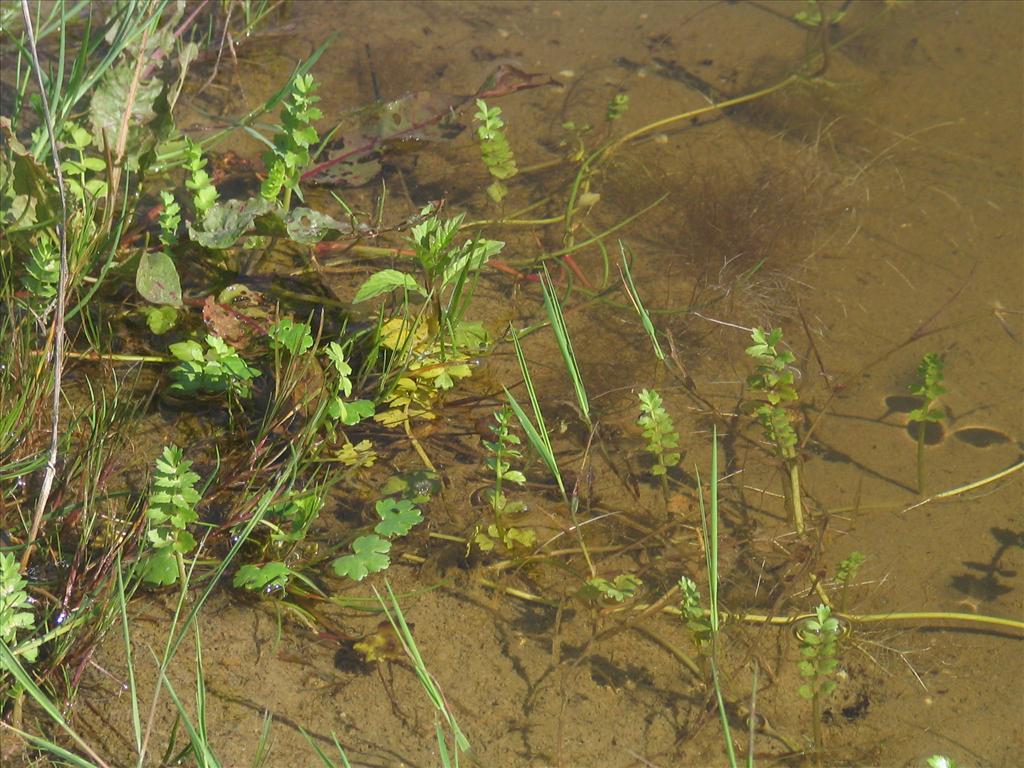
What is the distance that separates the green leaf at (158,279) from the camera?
2697 millimetres

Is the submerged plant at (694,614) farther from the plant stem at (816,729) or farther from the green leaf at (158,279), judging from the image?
the green leaf at (158,279)

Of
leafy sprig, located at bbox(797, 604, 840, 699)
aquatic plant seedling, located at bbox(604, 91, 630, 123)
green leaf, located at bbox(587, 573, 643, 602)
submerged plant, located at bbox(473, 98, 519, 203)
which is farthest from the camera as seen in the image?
aquatic plant seedling, located at bbox(604, 91, 630, 123)

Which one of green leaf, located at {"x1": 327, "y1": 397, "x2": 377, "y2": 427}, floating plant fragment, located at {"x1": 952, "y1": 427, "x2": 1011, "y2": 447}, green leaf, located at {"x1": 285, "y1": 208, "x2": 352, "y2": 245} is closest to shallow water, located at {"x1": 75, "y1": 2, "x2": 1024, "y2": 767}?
floating plant fragment, located at {"x1": 952, "y1": 427, "x2": 1011, "y2": 447}

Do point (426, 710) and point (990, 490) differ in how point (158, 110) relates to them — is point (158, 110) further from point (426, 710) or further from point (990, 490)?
point (990, 490)

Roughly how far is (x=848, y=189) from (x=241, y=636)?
2403 mm

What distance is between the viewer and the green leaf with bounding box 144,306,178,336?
2762mm

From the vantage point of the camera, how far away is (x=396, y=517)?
2367 millimetres

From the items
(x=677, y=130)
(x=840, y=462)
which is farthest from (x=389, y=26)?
(x=840, y=462)

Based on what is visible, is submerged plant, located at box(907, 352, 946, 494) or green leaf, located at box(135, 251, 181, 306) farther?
green leaf, located at box(135, 251, 181, 306)

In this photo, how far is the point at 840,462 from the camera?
2699 mm

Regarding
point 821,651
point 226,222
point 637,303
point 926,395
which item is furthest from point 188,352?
point 926,395

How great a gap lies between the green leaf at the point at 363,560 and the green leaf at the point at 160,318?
0.91 meters

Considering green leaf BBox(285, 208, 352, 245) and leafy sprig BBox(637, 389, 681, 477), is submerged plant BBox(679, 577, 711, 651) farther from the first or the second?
green leaf BBox(285, 208, 352, 245)

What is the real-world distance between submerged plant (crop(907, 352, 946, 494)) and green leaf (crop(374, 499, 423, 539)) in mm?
1273
